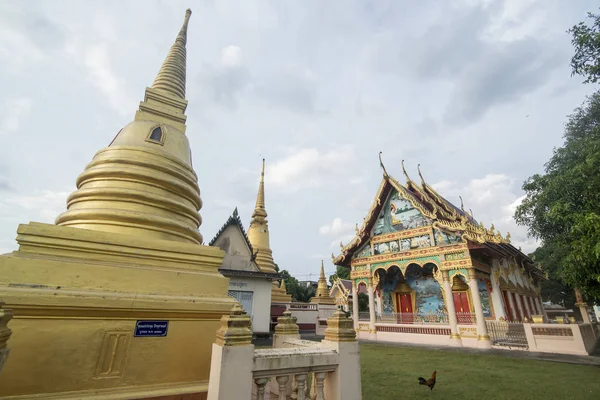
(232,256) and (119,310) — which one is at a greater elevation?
(232,256)

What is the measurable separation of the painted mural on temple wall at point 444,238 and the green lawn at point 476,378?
5037 millimetres

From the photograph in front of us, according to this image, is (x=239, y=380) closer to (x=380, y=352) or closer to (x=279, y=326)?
(x=279, y=326)

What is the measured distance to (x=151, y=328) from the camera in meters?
3.82

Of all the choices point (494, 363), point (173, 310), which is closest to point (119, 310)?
point (173, 310)

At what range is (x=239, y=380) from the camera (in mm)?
2863

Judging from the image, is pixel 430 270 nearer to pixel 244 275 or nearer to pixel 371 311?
pixel 371 311

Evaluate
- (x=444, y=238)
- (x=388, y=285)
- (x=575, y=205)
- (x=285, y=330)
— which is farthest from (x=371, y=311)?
(x=285, y=330)

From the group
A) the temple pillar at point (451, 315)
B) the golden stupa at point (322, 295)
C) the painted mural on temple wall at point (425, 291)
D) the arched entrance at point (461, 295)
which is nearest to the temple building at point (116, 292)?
the temple pillar at point (451, 315)

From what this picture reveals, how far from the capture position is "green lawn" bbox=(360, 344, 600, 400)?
17.5 ft

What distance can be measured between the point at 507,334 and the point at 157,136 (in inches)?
553

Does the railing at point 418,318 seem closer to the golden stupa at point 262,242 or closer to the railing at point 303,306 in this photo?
the railing at point 303,306

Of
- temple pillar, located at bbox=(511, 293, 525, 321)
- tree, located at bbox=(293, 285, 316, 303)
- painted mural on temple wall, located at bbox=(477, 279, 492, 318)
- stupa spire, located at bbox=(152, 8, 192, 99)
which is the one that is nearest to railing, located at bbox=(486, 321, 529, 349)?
painted mural on temple wall, located at bbox=(477, 279, 492, 318)

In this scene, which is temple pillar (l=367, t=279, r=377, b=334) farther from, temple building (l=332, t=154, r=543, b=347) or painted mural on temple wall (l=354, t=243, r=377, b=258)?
painted mural on temple wall (l=354, t=243, r=377, b=258)

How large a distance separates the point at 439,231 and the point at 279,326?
449 inches
